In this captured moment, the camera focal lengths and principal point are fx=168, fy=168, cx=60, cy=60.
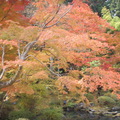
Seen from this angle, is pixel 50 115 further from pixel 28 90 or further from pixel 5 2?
pixel 5 2

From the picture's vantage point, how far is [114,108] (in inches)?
440

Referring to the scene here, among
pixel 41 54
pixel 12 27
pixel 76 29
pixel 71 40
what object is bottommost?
pixel 41 54

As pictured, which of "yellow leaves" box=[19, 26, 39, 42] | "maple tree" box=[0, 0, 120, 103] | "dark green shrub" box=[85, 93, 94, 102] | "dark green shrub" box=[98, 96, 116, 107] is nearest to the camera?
"maple tree" box=[0, 0, 120, 103]

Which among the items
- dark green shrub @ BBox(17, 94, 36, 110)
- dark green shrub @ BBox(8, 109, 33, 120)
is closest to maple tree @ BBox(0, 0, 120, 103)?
dark green shrub @ BBox(17, 94, 36, 110)

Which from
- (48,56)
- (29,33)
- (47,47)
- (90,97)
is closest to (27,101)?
(48,56)

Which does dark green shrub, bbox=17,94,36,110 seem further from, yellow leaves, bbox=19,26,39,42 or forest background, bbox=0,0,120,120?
yellow leaves, bbox=19,26,39,42

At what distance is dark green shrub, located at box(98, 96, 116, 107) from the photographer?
38.1ft

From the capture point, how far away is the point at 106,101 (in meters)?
11.9

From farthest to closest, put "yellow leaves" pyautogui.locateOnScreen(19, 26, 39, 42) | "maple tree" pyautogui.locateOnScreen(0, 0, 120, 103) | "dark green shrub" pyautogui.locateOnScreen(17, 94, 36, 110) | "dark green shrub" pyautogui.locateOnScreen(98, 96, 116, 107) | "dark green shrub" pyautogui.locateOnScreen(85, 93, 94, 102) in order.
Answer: "dark green shrub" pyautogui.locateOnScreen(85, 93, 94, 102)
"dark green shrub" pyautogui.locateOnScreen(98, 96, 116, 107)
"dark green shrub" pyautogui.locateOnScreen(17, 94, 36, 110)
"yellow leaves" pyautogui.locateOnScreen(19, 26, 39, 42)
"maple tree" pyautogui.locateOnScreen(0, 0, 120, 103)

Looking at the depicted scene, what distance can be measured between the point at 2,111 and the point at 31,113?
1348mm

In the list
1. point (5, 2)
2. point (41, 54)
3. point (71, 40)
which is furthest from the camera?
point (41, 54)

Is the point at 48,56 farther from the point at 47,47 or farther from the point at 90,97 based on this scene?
the point at 90,97

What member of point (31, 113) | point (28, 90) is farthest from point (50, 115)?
point (28, 90)

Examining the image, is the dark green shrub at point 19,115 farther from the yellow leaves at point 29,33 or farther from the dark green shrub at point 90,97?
the dark green shrub at point 90,97
